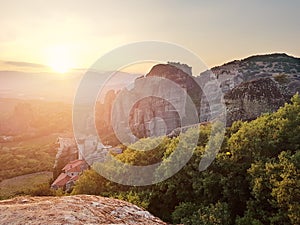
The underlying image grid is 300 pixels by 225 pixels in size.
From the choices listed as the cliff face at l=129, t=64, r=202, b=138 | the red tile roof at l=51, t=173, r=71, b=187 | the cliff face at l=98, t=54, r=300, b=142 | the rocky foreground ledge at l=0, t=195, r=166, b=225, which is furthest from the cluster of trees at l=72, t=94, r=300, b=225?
the cliff face at l=129, t=64, r=202, b=138

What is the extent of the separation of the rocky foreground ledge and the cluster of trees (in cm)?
999

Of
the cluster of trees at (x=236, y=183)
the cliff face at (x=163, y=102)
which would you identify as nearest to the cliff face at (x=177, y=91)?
the cliff face at (x=163, y=102)

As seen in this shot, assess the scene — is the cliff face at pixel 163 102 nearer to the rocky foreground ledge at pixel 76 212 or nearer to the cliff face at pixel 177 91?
the cliff face at pixel 177 91

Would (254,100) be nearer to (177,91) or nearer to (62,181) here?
(62,181)

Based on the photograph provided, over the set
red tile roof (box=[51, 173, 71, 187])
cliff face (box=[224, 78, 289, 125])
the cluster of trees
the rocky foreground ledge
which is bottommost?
red tile roof (box=[51, 173, 71, 187])

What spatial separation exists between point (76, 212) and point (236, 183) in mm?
13868

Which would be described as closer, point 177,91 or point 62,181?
point 62,181

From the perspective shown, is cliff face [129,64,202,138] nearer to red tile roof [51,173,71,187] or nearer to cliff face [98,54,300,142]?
cliff face [98,54,300,142]

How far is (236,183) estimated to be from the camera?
17.2m

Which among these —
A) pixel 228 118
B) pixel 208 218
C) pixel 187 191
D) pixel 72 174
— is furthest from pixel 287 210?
pixel 72 174

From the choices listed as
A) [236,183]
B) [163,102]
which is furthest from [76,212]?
[163,102]

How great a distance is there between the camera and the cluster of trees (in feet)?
47.5

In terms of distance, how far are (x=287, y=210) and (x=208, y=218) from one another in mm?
3143

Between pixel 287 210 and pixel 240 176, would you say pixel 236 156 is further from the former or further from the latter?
pixel 287 210
